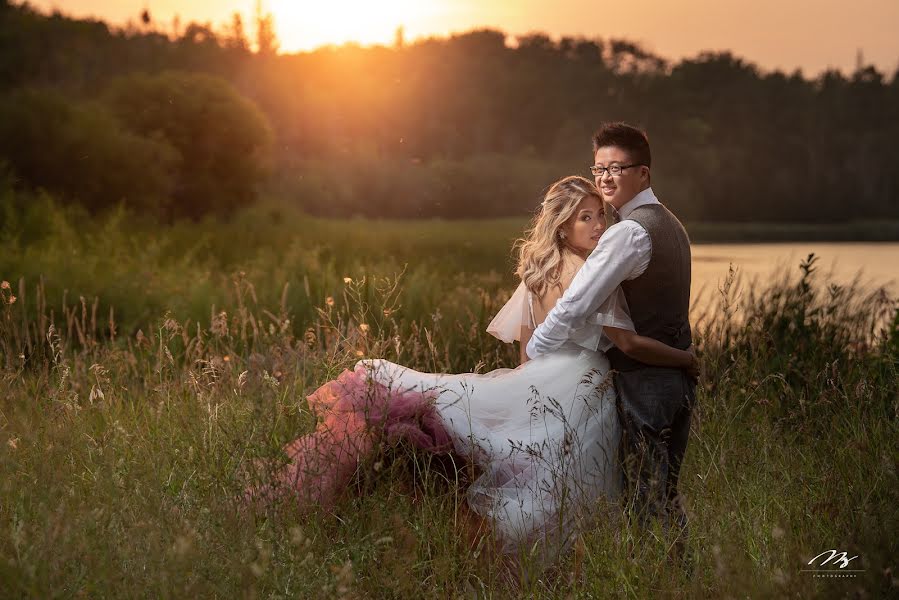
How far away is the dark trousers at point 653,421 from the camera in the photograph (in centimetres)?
377

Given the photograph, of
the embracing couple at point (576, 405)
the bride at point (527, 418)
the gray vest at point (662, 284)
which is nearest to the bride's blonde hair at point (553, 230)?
the bride at point (527, 418)

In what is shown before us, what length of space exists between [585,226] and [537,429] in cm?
95

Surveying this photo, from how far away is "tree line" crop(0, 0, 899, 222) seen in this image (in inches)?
838

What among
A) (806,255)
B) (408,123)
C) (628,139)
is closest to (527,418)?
(628,139)

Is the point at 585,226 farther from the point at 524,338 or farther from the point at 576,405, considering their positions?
the point at 576,405

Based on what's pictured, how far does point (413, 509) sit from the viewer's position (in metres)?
3.92

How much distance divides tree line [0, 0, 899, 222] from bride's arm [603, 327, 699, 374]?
15.7m

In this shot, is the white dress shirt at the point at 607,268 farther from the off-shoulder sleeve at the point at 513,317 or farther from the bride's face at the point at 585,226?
the off-shoulder sleeve at the point at 513,317

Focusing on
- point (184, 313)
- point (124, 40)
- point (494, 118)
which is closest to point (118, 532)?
point (184, 313)

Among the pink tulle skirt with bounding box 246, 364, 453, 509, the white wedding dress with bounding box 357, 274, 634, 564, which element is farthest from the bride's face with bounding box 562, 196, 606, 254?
the pink tulle skirt with bounding box 246, 364, 453, 509

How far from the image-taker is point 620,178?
3.77 m

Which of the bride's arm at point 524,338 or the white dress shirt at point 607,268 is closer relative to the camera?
A: the white dress shirt at point 607,268

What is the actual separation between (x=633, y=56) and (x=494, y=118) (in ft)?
27.6

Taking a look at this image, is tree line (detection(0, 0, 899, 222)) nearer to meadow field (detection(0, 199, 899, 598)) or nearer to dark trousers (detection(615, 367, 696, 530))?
meadow field (detection(0, 199, 899, 598))
